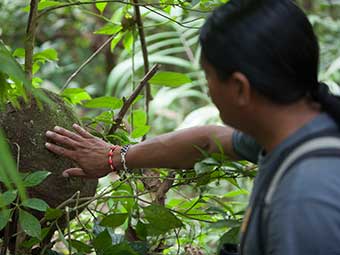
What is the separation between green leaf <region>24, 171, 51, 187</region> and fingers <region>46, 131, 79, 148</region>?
0.13 m

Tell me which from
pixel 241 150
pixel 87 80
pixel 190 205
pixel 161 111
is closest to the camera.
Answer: pixel 241 150

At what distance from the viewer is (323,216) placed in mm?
893

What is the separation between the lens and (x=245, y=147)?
4.08ft

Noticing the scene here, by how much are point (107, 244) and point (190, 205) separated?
0.28 meters

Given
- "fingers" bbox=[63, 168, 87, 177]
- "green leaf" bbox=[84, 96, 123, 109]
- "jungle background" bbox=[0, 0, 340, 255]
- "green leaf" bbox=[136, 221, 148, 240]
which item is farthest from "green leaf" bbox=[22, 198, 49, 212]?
"green leaf" bbox=[84, 96, 123, 109]

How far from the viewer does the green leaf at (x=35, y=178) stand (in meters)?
1.25

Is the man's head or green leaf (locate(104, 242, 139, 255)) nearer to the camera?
the man's head

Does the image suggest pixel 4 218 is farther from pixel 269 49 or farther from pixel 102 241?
pixel 269 49

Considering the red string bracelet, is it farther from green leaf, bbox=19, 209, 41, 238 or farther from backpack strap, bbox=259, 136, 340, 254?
backpack strap, bbox=259, 136, 340, 254

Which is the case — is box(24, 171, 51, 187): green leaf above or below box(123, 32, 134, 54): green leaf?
below

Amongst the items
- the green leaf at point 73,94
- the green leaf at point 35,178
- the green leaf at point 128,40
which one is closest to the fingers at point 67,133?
the green leaf at point 35,178

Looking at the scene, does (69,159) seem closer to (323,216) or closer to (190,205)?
(190,205)

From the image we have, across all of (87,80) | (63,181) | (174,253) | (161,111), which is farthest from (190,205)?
Answer: (87,80)

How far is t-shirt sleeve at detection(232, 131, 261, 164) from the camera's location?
4.00ft
